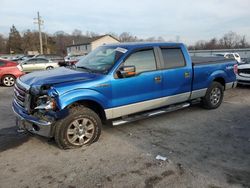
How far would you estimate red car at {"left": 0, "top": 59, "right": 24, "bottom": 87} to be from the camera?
12047 mm

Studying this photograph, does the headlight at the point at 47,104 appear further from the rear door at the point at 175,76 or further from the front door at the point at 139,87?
the rear door at the point at 175,76

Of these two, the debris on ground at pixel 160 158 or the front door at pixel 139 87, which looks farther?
the front door at pixel 139 87

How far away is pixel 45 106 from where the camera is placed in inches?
159

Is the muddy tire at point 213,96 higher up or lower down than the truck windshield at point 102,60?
lower down

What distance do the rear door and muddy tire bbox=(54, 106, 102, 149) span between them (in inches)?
73.3

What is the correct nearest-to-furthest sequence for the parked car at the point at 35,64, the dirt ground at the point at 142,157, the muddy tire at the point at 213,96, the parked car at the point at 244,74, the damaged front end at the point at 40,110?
the dirt ground at the point at 142,157, the damaged front end at the point at 40,110, the muddy tire at the point at 213,96, the parked car at the point at 244,74, the parked car at the point at 35,64

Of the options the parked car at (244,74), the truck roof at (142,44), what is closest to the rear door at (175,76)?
the truck roof at (142,44)

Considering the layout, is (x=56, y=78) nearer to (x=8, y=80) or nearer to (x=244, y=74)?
(x=244, y=74)

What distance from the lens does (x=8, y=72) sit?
12.2 m

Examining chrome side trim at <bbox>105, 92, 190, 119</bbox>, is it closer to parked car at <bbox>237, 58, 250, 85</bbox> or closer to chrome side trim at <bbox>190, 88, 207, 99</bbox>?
chrome side trim at <bbox>190, 88, 207, 99</bbox>

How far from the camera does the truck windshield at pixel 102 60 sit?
4.85 metres

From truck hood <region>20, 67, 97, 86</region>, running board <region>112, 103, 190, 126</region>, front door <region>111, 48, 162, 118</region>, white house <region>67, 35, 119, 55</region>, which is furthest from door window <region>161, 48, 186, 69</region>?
white house <region>67, 35, 119, 55</region>

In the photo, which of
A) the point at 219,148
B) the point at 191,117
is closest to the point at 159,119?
the point at 191,117

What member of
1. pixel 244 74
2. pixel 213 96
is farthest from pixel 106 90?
pixel 244 74
